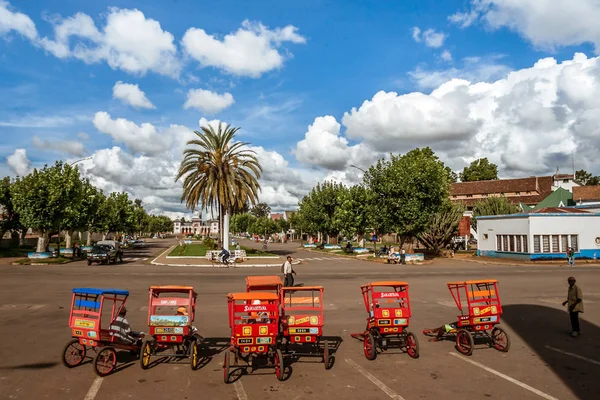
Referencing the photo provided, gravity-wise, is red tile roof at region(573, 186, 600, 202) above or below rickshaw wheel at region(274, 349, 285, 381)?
above

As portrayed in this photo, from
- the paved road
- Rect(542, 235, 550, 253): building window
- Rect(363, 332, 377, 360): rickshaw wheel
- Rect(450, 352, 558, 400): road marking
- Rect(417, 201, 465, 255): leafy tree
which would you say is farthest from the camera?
Rect(417, 201, 465, 255): leafy tree

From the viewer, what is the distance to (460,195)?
10369 cm

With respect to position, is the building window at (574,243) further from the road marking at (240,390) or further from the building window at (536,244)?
the road marking at (240,390)

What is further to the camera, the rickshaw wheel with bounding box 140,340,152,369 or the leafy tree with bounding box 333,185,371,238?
the leafy tree with bounding box 333,185,371,238

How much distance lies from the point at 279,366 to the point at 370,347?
2311mm

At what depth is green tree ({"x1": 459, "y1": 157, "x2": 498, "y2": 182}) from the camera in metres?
115

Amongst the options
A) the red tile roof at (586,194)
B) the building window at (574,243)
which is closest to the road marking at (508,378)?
the building window at (574,243)

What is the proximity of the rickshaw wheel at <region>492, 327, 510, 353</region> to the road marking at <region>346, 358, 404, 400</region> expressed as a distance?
3.58 meters

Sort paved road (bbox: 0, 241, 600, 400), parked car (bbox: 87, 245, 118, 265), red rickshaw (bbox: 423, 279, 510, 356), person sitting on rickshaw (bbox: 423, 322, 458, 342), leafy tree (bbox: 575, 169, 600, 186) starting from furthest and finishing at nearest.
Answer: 1. leafy tree (bbox: 575, 169, 600, 186)
2. parked car (bbox: 87, 245, 118, 265)
3. person sitting on rickshaw (bbox: 423, 322, 458, 342)
4. red rickshaw (bbox: 423, 279, 510, 356)
5. paved road (bbox: 0, 241, 600, 400)

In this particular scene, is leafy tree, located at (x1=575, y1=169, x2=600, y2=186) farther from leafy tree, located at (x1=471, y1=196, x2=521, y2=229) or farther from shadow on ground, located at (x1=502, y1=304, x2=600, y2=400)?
shadow on ground, located at (x1=502, y1=304, x2=600, y2=400)

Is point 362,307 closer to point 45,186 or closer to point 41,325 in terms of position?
point 41,325

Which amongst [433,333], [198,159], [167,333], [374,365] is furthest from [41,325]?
[198,159]

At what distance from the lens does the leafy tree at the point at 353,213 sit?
181 ft

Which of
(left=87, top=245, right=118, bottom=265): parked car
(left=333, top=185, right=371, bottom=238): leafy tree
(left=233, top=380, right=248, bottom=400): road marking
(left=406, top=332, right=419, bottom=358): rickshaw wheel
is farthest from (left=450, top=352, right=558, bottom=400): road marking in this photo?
(left=333, top=185, right=371, bottom=238): leafy tree
